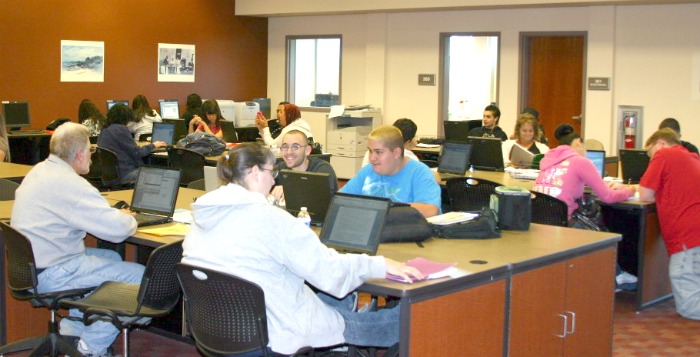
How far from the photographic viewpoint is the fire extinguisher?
424 inches

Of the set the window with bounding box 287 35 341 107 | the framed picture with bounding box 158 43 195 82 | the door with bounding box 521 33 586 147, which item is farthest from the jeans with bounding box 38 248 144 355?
the window with bounding box 287 35 341 107

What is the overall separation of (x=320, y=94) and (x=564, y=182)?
891 centimetres

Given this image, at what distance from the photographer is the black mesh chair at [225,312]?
3.16 metres

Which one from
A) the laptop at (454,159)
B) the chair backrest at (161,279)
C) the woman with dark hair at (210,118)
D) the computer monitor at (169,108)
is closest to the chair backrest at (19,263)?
the chair backrest at (161,279)

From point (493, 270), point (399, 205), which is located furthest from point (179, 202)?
point (493, 270)

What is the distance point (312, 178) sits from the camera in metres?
4.38

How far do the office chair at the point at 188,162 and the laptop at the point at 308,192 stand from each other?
147 inches

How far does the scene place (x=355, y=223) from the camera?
3770 millimetres

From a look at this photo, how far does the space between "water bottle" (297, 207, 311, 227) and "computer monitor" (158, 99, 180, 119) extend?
9.07m

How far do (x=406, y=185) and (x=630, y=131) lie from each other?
672 cm

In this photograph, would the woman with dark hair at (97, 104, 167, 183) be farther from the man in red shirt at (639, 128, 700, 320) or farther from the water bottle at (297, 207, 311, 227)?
the man in red shirt at (639, 128, 700, 320)

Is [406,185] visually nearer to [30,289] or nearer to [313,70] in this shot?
[30,289]

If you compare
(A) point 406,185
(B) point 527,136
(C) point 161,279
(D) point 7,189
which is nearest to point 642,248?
(A) point 406,185

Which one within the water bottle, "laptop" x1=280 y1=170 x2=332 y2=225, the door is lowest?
the water bottle
